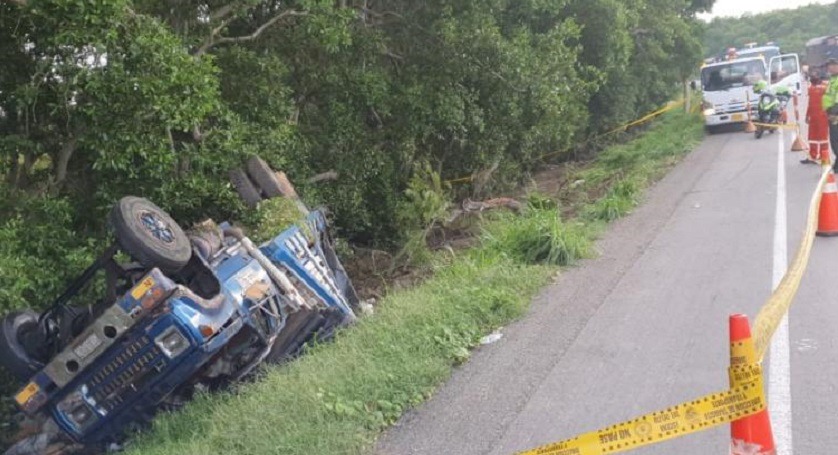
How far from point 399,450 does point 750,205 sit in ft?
28.6

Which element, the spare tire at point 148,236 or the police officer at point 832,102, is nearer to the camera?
the spare tire at point 148,236

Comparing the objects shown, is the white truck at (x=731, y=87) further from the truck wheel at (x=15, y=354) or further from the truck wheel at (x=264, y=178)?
the truck wheel at (x=15, y=354)

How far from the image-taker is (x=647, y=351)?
6.15 metres

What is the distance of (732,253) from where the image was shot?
9.02 meters

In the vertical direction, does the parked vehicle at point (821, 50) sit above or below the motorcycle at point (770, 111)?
above

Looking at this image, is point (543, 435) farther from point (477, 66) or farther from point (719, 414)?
point (477, 66)

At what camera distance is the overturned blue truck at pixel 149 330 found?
5.68 metres

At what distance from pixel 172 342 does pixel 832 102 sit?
11.3 metres

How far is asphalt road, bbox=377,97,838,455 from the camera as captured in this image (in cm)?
491

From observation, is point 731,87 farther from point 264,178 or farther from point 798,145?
point 264,178

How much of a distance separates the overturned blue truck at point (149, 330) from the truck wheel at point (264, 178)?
72.6 inches

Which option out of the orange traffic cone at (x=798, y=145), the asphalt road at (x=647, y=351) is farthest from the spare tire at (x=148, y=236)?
the orange traffic cone at (x=798, y=145)

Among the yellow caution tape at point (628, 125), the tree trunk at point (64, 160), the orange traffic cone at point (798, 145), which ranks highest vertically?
the tree trunk at point (64, 160)

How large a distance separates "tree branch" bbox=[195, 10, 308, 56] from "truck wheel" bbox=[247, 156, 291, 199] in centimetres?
137
